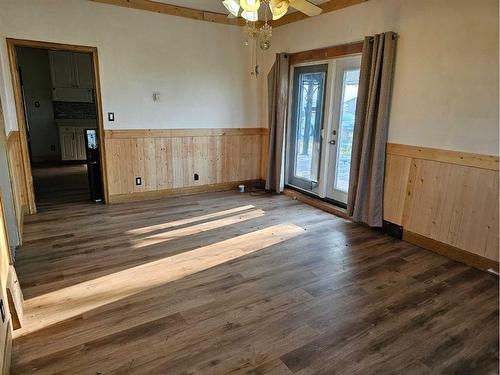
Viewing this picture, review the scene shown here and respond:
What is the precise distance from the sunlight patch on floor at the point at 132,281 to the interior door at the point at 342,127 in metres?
1.33

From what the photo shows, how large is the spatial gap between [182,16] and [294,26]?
63.9 inches

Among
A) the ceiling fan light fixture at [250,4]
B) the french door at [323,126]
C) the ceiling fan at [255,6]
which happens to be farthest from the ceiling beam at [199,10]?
the ceiling fan light fixture at [250,4]

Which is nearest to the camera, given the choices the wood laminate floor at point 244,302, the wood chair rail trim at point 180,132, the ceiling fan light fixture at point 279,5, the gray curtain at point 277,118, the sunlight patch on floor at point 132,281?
the wood laminate floor at point 244,302

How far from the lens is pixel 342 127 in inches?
176

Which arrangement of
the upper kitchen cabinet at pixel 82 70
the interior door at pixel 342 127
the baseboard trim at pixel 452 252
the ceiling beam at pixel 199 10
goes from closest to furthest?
the baseboard trim at pixel 452 252, the ceiling beam at pixel 199 10, the interior door at pixel 342 127, the upper kitchen cabinet at pixel 82 70

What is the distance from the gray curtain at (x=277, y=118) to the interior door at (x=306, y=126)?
6.9 inches

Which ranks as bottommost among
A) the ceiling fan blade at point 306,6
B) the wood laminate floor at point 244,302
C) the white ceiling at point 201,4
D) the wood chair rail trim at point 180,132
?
the wood laminate floor at point 244,302

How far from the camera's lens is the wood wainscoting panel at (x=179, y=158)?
15.7ft

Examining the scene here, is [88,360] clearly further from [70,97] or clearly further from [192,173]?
[70,97]

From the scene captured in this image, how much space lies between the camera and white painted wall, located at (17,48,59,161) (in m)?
7.36

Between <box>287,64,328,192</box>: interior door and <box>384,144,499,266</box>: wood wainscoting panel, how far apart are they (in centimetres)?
135

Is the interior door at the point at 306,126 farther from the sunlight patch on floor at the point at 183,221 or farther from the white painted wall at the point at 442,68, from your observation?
→ the sunlight patch on floor at the point at 183,221

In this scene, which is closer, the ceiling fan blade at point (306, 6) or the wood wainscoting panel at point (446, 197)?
the ceiling fan blade at point (306, 6)

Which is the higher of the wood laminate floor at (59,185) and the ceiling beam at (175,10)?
the ceiling beam at (175,10)
